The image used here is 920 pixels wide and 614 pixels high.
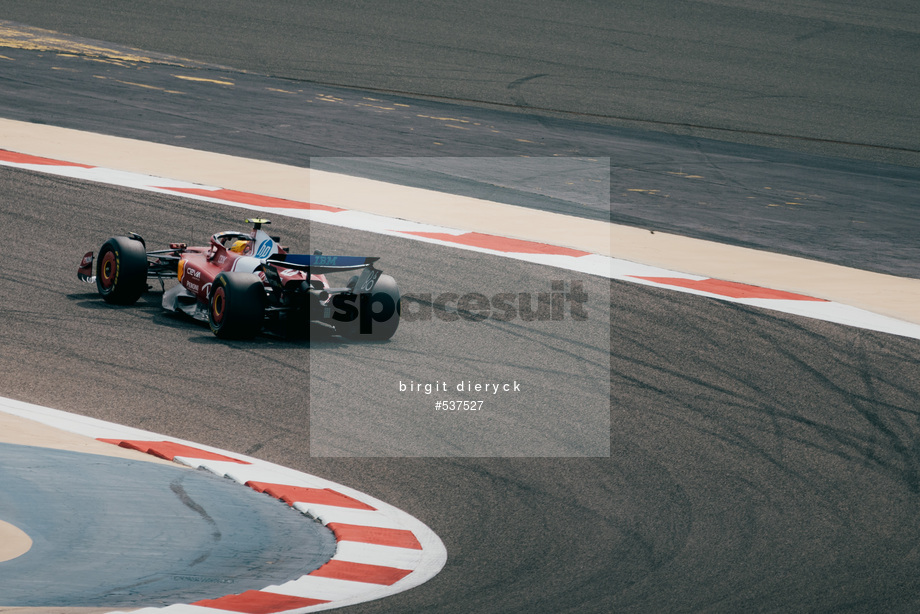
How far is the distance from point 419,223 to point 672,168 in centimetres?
552

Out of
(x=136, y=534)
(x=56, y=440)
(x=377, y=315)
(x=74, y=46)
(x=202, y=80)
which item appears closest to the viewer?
(x=136, y=534)

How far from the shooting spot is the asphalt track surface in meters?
5.80

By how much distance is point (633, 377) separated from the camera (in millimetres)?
9250

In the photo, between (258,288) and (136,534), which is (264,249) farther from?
(136,534)

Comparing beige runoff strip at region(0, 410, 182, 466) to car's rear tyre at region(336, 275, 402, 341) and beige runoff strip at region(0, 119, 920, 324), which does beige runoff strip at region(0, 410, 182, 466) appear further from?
beige runoff strip at region(0, 119, 920, 324)

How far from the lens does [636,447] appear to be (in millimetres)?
7805

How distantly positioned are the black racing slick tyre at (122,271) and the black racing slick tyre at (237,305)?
933 millimetres

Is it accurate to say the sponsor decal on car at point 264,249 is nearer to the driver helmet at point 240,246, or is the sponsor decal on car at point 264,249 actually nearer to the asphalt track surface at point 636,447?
the driver helmet at point 240,246

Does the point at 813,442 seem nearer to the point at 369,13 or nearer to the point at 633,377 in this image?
the point at 633,377

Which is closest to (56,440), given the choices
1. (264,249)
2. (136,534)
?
(136,534)

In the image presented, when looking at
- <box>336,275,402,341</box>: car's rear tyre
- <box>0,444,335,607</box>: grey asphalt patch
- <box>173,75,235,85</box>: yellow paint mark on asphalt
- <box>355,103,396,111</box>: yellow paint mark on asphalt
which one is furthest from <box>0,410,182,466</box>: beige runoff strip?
Answer: <box>173,75,235,85</box>: yellow paint mark on asphalt

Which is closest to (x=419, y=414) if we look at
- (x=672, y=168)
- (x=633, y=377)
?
(x=633, y=377)

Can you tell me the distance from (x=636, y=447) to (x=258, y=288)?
3191 millimetres

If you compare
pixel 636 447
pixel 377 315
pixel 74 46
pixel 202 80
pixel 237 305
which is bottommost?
pixel 636 447
